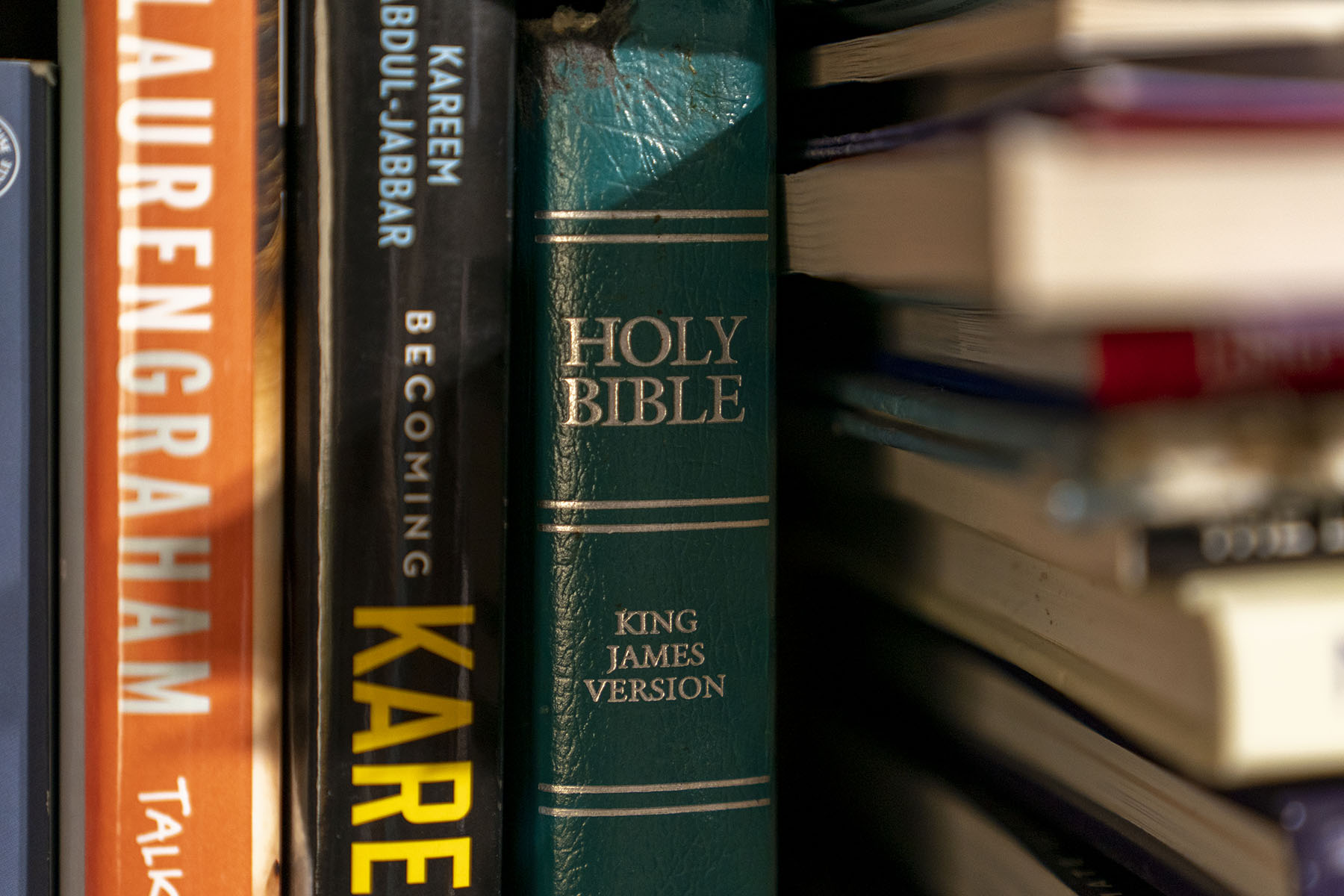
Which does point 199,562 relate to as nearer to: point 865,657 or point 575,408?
point 575,408

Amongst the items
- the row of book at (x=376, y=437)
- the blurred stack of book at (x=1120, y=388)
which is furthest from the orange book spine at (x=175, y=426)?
the blurred stack of book at (x=1120, y=388)

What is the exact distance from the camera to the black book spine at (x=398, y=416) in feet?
1.15

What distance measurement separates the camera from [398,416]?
355 millimetres

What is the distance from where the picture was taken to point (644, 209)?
373 mm

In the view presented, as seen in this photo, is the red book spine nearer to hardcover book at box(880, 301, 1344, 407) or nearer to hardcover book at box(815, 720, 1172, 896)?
hardcover book at box(880, 301, 1344, 407)

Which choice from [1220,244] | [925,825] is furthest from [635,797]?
[1220,244]

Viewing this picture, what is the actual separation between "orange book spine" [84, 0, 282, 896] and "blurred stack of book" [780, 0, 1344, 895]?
0.57 feet

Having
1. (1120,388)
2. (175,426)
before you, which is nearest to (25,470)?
(175,426)

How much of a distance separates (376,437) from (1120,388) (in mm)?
207

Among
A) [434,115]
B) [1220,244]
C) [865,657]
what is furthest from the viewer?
[865,657]

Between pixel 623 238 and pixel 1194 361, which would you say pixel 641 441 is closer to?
pixel 623 238

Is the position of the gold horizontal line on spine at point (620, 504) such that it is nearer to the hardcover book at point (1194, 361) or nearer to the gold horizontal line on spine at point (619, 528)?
the gold horizontal line on spine at point (619, 528)

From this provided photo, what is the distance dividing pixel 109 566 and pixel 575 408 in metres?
0.14

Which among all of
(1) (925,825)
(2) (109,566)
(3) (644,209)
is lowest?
(1) (925,825)
